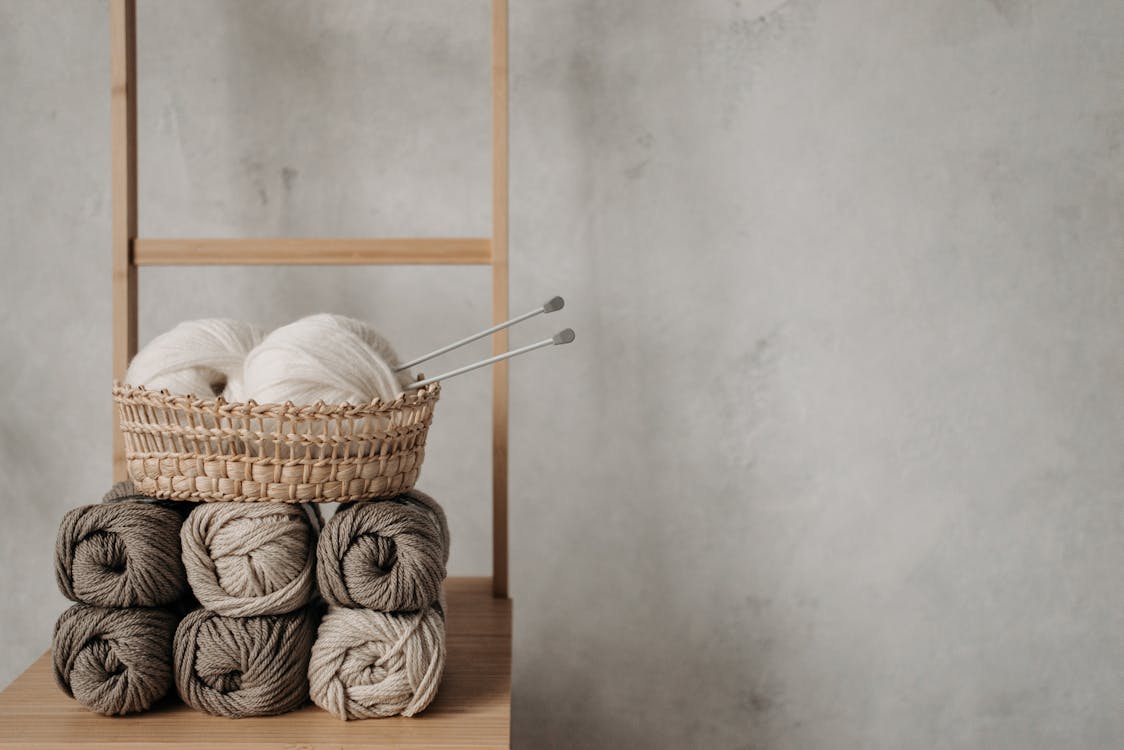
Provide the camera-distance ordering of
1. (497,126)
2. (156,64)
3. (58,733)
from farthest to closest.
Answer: (156,64)
(497,126)
(58,733)

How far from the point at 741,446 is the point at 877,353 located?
21 centimetres

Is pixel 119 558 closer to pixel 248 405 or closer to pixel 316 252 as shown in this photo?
pixel 248 405

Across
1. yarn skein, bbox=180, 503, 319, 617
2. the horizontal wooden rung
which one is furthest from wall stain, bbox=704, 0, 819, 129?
yarn skein, bbox=180, 503, 319, 617

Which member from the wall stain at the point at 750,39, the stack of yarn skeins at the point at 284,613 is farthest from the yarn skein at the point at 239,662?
the wall stain at the point at 750,39

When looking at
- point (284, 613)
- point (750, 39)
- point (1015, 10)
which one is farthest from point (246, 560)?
point (1015, 10)

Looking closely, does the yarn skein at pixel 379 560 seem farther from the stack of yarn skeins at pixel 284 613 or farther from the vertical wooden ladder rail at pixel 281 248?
the vertical wooden ladder rail at pixel 281 248

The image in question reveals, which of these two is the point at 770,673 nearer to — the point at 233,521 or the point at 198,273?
the point at 233,521

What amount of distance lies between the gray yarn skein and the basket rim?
16 cm

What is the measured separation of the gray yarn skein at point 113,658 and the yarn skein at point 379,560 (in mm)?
130

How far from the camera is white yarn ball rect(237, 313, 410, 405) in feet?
2.32

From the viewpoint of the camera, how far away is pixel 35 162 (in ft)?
3.67

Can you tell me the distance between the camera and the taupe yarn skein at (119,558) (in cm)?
69

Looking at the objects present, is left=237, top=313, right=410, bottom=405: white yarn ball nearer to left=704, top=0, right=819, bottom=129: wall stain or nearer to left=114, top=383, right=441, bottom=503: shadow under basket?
left=114, top=383, right=441, bottom=503: shadow under basket

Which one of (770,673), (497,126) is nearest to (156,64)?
(497,126)
